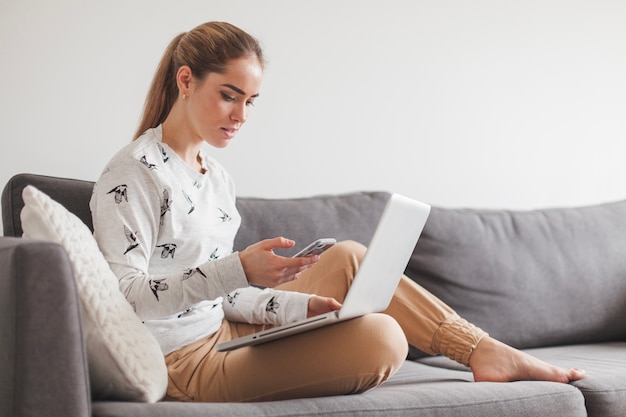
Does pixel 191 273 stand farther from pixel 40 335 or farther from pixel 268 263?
pixel 40 335

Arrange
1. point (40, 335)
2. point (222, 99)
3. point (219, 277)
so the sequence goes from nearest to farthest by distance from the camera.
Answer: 1. point (40, 335)
2. point (219, 277)
3. point (222, 99)

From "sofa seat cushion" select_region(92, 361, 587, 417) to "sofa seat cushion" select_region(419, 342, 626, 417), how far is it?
6 cm

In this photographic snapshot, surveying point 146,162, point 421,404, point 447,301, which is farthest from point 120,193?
point 447,301

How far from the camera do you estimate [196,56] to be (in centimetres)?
178

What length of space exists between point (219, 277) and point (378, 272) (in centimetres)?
28

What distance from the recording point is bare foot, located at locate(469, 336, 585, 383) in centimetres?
179

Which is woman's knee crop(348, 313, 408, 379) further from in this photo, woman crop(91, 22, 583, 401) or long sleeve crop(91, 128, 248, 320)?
long sleeve crop(91, 128, 248, 320)

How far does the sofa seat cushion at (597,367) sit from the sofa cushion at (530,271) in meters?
0.08

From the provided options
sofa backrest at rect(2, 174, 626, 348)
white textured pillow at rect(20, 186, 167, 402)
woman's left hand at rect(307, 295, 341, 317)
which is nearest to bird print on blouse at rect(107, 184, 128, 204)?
white textured pillow at rect(20, 186, 167, 402)

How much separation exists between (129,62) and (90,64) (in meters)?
0.10

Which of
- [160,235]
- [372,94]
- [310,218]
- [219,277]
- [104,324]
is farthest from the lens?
[372,94]

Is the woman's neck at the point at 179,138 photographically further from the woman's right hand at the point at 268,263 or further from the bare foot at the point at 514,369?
the bare foot at the point at 514,369

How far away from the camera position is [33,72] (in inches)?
84.7

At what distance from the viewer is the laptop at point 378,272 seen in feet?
4.75
